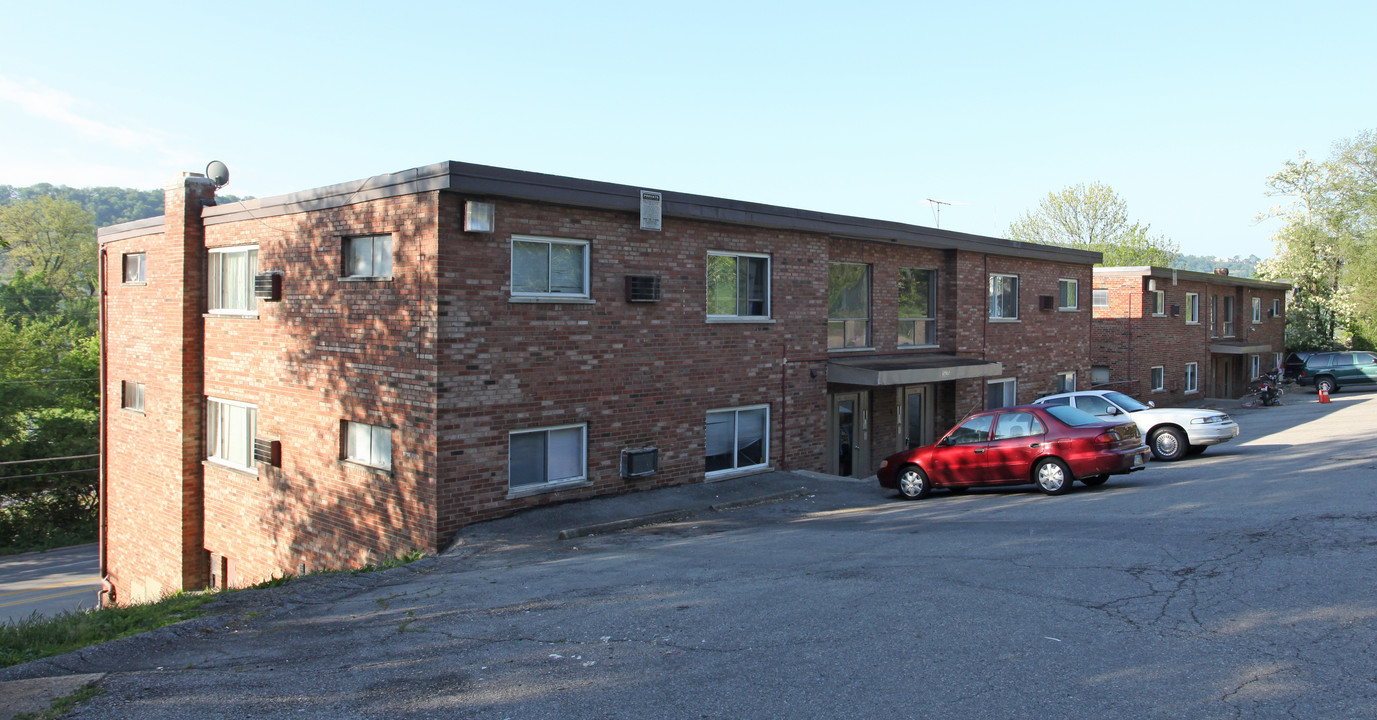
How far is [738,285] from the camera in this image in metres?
16.0

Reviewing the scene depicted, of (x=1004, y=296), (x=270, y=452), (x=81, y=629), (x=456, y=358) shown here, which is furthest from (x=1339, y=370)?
(x=81, y=629)

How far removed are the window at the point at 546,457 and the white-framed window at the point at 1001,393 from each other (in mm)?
12722

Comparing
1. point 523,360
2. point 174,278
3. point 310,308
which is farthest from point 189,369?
point 523,360

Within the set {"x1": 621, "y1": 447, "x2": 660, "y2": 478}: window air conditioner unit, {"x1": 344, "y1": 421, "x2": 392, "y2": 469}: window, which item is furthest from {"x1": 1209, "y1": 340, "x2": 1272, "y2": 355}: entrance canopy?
{"x1": 344, "y1": 421, "x2": 392, "y2": 469}: window

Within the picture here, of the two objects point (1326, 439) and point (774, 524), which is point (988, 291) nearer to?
point (1326, 439)

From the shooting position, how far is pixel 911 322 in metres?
20.7

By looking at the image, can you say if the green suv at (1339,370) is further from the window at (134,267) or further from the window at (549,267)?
the window at (134,267)

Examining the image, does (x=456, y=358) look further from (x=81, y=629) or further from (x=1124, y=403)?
(x=1124, y=403)

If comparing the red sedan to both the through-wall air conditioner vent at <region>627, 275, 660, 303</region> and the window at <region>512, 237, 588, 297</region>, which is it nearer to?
the through-wall air conditioner vent at <region>627, 275, 660, 303</region>

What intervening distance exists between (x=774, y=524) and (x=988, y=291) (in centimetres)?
1173

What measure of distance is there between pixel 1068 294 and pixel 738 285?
1360 cm

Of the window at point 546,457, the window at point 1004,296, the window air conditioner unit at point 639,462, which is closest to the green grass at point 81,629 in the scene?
the window at point 546,457

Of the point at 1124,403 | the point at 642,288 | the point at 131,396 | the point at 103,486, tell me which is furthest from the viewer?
the point at 1124,403

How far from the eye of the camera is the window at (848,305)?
18.4 metres
